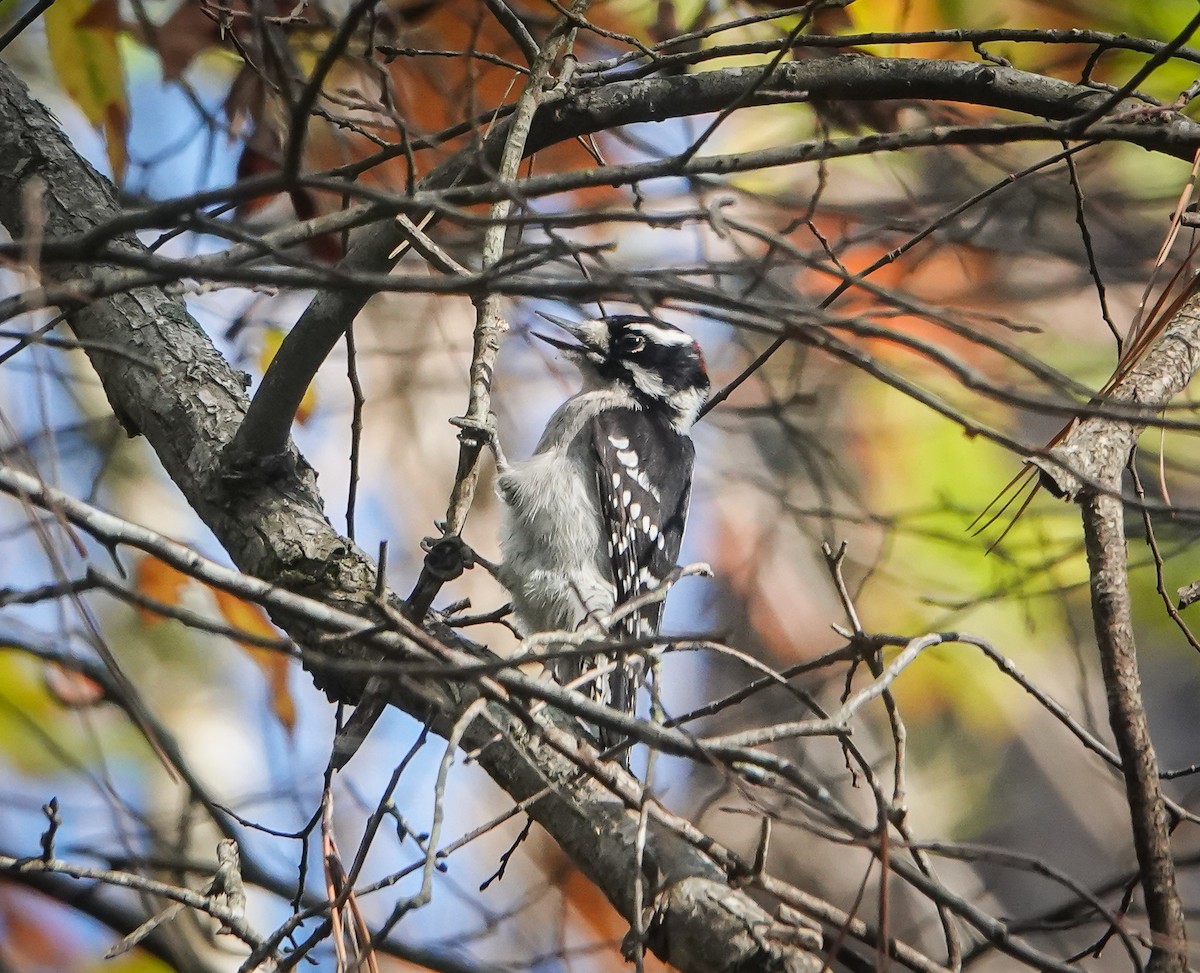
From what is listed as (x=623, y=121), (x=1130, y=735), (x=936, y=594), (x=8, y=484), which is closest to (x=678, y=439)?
(x=936, y=594)

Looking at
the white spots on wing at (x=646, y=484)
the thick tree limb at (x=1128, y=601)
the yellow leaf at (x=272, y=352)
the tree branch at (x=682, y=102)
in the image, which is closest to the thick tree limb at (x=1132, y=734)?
the thick tree limb at (x=1128, y=601)

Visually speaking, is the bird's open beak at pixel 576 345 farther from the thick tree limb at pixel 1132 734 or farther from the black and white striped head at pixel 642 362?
the thick tree limb at pixel 1132 734

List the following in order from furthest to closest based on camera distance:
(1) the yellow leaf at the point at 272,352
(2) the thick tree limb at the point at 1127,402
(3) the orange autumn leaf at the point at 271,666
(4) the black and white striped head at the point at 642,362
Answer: (1) the yellow leaf at the point at 272,352
(4) the black and white striped head at the point at 642,362
(3) the orange autumn leaf at the point at 271,666
(2) the thick tree limb at the point at 1127,402

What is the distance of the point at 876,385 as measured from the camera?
7324 mm

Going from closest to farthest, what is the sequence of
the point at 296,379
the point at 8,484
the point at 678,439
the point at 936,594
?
the point at 8,484 < the point at 296,379 < the point at 678,439 < the point at 936,594

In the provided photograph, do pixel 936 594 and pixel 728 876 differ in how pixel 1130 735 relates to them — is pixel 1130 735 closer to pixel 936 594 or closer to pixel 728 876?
pixel 728 876

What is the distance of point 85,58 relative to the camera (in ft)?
12.2

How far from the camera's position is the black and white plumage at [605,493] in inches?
170

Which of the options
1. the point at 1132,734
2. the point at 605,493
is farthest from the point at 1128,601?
the point at 605,493

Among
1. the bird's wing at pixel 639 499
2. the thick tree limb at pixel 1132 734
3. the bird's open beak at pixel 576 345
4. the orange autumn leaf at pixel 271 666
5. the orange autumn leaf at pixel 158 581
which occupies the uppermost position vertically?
the bird's open beak at pixel 576 345

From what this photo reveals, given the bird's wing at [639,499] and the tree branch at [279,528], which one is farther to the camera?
the bird's wing at [639,499]

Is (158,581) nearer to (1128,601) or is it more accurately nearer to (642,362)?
(642,362)

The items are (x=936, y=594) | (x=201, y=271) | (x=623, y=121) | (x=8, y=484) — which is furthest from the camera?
(x=936, y=594)

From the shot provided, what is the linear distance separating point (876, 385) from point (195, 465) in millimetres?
5212
